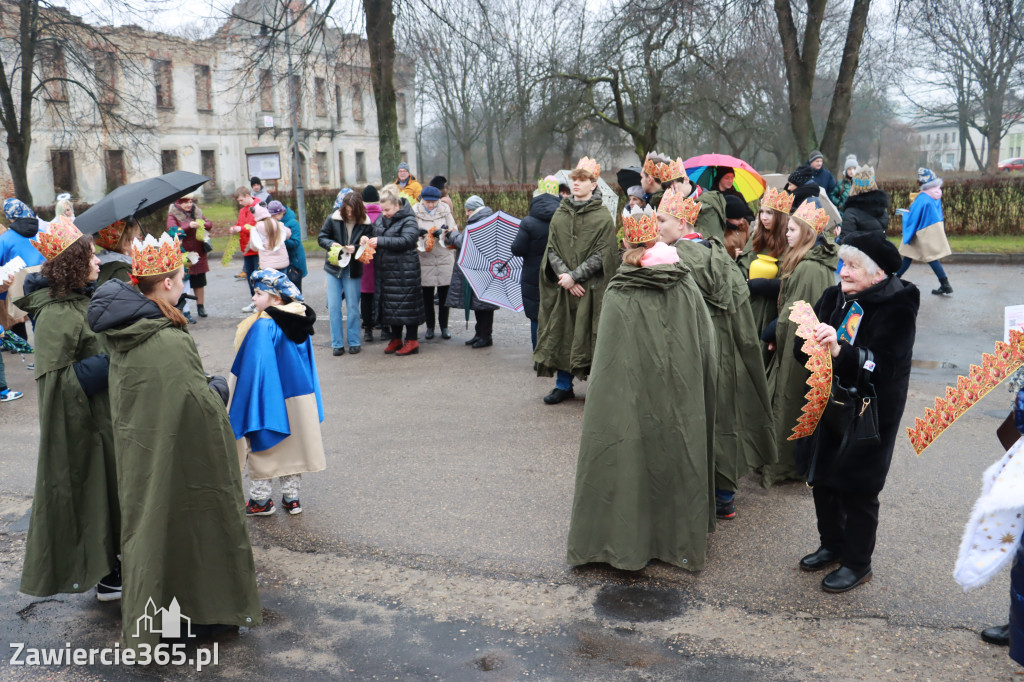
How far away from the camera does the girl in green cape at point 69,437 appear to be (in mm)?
3938

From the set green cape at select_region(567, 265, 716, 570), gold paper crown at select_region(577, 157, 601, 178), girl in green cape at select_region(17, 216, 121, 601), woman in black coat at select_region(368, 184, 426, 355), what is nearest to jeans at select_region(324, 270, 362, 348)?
woman in black coat at select_region(368, 184, 426, 355)

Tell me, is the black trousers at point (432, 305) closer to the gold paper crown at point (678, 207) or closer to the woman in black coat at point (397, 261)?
the woman in black coat at point (397, 261)

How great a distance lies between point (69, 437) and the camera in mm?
3992

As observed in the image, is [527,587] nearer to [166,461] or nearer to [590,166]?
[166,461]

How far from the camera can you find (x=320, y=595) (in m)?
4.39

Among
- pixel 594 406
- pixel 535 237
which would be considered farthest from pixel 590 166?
pixel 594 406

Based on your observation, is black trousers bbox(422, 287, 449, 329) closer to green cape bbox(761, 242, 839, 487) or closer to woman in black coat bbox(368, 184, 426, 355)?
woman in black coat bbox(368, 184, 426, 355)

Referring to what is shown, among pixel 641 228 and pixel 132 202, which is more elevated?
pixel 132 202

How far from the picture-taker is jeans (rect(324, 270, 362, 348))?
994cm

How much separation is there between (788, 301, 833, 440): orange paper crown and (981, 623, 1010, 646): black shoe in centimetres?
113

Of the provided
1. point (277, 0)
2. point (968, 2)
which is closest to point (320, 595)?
point (277, 0)

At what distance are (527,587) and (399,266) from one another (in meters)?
5.87

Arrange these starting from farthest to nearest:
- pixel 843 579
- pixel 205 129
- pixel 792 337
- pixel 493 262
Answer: pixel 205 129
pixel 493 262
pixel 792 337
pixel 843 579

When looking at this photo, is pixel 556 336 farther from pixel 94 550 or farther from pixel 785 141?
pixel 785 141
